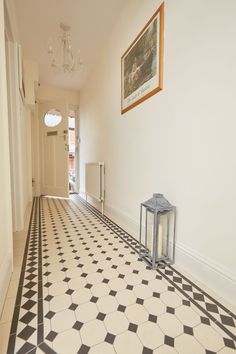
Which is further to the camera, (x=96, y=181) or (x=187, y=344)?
(x=96, y=181)

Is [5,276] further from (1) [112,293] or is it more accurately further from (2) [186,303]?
(2) [186,303]

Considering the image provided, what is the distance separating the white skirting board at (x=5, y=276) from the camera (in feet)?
3.76

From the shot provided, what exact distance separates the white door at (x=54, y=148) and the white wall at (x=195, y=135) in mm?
2359

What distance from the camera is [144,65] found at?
1962 millimetres

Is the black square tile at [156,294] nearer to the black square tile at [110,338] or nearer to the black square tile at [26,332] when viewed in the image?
the black square tile at [110,338]

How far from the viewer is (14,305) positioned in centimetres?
115

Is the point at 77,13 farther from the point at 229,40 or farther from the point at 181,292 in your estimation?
the point at 181,292

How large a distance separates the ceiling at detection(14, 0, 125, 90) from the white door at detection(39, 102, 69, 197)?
1.15 m

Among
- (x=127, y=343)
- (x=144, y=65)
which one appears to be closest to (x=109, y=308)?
(x=127, y=343)

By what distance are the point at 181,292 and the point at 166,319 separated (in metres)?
0.27

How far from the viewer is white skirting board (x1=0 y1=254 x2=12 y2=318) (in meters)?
1.15

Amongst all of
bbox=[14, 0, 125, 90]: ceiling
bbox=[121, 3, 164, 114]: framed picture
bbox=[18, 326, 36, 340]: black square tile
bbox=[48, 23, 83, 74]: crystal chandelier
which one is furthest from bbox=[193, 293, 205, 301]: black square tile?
bbox=[14, 0, 125, 90]: ceiling

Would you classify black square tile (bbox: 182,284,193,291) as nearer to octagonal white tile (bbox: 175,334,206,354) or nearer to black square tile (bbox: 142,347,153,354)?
octagonal white tile (bbox: 175,334,206,354)

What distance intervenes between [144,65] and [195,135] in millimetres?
1074
